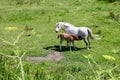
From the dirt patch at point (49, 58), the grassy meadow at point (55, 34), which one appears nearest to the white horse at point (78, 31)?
the grassy meadow at point (55, 34)

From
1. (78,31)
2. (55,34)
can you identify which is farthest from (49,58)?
(55,34)

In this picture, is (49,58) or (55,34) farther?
(55,34)

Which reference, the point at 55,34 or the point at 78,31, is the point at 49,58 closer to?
the point at 78,31

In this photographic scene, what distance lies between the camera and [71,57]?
12852 millimetres

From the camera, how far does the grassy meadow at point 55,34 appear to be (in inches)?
456

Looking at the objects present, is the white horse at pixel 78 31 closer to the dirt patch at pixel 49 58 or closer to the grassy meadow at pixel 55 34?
the grassy meadow at pixel 55 34

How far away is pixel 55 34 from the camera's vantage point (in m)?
16.3

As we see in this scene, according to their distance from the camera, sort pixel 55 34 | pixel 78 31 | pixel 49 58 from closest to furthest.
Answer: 1. pixel 49 58
2. pixel 78 31
3. pixel 55 34

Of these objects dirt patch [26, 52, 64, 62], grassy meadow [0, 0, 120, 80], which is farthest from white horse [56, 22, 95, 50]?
dirt patch [26, 52, 64, 62]

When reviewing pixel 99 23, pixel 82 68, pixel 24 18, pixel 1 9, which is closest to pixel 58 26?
pixel 82 68

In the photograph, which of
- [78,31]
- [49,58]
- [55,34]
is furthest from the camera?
[55,34]

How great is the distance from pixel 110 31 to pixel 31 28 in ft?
11.7

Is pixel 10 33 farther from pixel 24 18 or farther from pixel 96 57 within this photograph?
pixel 96 57

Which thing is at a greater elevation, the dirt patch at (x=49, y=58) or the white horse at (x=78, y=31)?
the white horse at (x=78, y=31)
